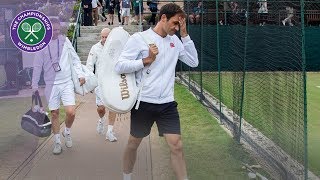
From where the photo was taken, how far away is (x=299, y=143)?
5.84 metres


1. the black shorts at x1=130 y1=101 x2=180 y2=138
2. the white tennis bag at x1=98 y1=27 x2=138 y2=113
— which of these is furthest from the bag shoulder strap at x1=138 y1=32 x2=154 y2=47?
the black shorts at x1=130 y1=101 x2=180 y2=138

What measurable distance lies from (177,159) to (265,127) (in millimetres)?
3133

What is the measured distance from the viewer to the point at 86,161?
6.91 metres

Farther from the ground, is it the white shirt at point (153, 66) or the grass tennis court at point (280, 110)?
the white shirt at point (153, 66)

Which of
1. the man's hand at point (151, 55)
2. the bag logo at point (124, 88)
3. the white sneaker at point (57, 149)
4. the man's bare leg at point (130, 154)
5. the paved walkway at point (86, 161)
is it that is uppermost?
the man's hand at point (151, 55)

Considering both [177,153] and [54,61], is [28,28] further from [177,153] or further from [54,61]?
[177,153]

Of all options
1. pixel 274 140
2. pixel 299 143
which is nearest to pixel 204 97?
pixel 274 140

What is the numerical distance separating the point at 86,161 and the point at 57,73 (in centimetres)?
122

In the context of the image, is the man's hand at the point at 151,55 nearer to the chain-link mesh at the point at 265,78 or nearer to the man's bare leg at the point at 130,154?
the man's bare leg at the point at 130,154

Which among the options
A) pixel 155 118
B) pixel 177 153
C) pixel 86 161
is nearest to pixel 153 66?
pixel 155 118

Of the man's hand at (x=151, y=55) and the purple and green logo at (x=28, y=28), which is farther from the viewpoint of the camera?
the purple and green logo at (x=28, y=28)

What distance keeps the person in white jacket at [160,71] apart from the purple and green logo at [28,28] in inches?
41.9

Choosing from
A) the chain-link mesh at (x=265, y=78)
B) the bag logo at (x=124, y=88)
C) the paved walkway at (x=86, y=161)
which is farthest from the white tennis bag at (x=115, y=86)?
the chain-link mesh at (x=265, y=78)

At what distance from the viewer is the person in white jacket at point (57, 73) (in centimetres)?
715
